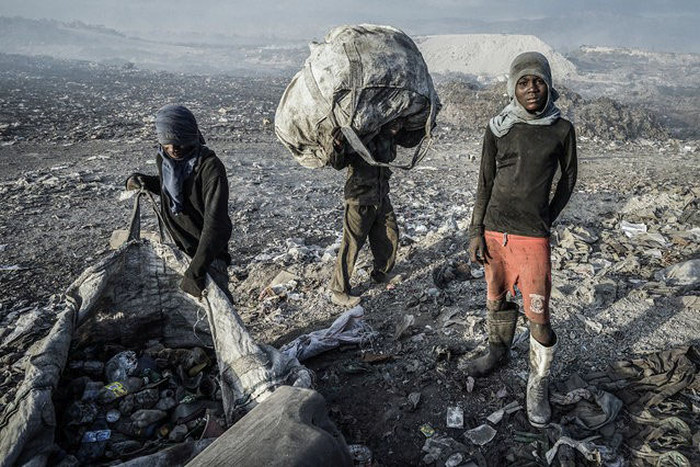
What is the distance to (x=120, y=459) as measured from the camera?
5.83 feet

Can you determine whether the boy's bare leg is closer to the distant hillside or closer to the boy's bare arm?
the boy's bare arm

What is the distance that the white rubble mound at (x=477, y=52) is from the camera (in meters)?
35.4

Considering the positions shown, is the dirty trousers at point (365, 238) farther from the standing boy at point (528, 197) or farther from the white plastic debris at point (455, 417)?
the white plastic debris at point (455, 417)

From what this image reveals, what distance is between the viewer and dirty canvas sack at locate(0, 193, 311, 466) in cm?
158

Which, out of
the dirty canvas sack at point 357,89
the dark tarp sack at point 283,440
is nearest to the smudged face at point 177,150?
the dirty canvas sack at point 357,89

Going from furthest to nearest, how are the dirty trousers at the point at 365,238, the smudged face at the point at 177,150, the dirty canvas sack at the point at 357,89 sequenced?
the dirty trousers at the point at 365,238 < the dirty canvas sack at the point at 357,89 < the smudged face at the point at 177,150

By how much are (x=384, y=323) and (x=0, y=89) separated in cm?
1949

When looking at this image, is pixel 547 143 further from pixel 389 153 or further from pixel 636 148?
pixel 636 148

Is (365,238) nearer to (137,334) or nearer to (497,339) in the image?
(497,339)

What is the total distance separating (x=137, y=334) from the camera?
8.11 ft

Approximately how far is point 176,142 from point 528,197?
1.68 meters

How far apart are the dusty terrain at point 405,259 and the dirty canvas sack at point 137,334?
1.85ft

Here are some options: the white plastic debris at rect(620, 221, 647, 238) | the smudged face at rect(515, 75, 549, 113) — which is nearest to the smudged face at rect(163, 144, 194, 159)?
the smudged face at rect(515, 75, 549, 113)

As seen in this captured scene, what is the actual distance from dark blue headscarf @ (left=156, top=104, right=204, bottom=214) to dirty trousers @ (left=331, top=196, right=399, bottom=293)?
1.36m
